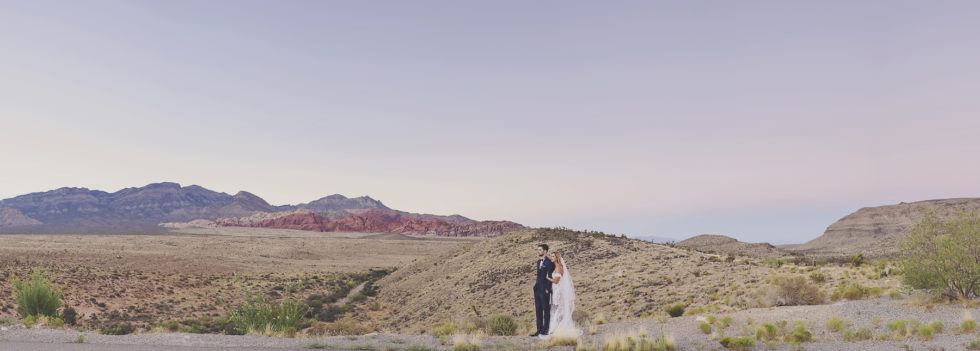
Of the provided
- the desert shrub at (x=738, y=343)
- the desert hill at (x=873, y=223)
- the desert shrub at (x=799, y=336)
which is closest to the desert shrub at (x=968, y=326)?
the desert shrub at (x=799, y=336)

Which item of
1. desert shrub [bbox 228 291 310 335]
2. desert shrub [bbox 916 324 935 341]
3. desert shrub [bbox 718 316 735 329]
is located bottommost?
desert shrub [bbox 228 291 310 335]

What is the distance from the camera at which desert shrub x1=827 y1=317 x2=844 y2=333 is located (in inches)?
480

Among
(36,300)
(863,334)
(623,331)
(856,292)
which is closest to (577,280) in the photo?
(856,292)

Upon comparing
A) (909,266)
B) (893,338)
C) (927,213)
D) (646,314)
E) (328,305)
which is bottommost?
(328,305)

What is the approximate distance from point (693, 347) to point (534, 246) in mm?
29741

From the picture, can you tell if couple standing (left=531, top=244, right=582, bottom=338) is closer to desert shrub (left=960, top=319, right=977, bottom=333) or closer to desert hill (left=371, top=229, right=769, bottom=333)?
desert hill (left=371, top=229, right=769, bottom=333)

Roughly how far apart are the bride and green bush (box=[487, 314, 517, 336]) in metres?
3.19

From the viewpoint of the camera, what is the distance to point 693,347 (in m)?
11.1

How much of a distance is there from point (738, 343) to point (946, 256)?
8315 millimetres

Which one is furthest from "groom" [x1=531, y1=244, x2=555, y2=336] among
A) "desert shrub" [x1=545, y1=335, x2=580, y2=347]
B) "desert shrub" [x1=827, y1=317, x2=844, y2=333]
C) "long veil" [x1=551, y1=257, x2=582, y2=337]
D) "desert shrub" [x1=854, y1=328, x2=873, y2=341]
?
"desert shrub" [x1=854, y1=328, x2=873, y2=341]

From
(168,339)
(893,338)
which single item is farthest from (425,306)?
(893,338)

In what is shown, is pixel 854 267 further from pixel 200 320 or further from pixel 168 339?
pixel 200 320

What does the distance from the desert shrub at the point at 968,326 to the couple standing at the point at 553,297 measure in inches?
346

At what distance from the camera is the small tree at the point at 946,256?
13.8 metres
